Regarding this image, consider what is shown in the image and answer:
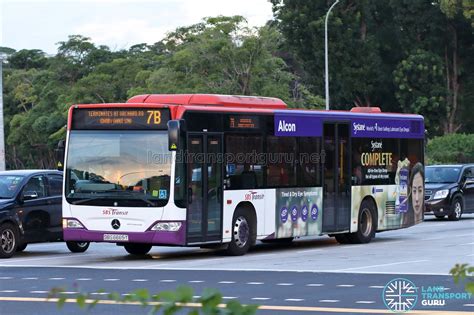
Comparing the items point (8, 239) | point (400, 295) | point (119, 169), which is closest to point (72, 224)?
point (119, 169)

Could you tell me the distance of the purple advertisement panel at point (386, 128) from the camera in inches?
924

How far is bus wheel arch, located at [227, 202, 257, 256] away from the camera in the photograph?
20.0 meters

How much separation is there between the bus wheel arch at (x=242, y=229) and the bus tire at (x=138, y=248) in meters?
1.74

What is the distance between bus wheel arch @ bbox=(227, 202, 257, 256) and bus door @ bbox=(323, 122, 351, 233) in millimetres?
2367

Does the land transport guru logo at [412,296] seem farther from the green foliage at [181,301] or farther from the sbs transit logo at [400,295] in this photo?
the green foliage at [181,301]

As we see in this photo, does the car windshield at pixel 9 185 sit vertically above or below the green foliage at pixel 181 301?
above

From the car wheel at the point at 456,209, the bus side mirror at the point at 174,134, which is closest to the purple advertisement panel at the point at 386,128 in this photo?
the bus side mirror at the point at 174,134

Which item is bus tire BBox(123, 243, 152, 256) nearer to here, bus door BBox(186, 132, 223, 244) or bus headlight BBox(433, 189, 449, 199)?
bus door BBox(186, 132, 223, 244)

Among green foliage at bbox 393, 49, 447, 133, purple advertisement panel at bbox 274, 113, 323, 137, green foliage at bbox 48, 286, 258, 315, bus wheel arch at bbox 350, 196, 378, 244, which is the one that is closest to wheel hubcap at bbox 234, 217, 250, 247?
purple advertisement panel at bbox 274, 113, 323, 137

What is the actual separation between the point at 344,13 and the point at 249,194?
48.8 m

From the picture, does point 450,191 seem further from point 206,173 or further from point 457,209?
point 206,173

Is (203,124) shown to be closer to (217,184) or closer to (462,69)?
(217,184)

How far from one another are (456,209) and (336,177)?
37.6 feet

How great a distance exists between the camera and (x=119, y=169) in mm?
19172
